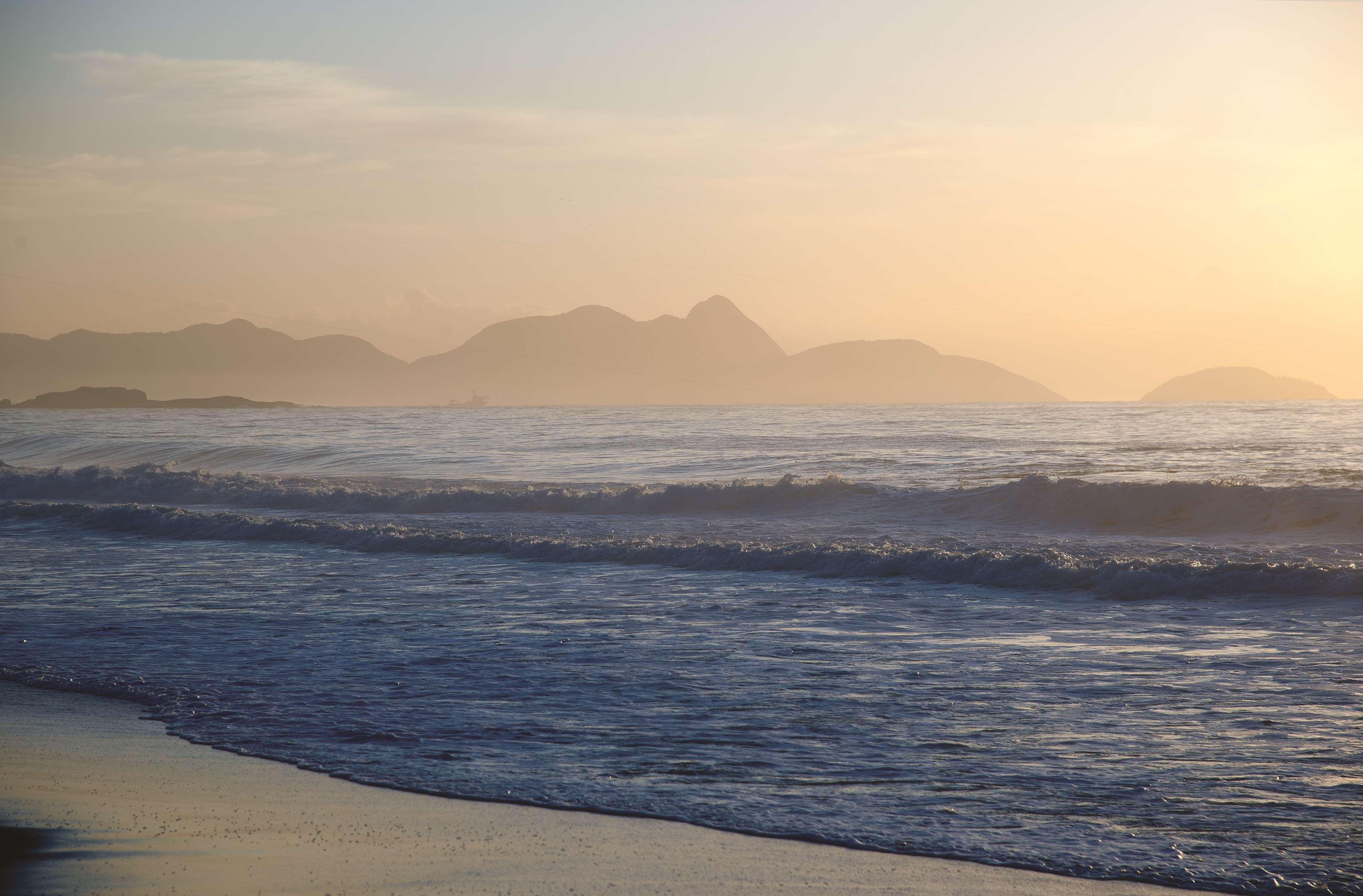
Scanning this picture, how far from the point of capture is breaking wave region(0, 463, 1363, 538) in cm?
1780

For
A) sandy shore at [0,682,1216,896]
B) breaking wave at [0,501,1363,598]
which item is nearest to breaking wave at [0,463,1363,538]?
breaking wave at [0,501,1363,598]

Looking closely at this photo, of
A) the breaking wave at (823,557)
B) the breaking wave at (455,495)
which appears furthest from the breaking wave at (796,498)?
the breaking wave at (823,557)

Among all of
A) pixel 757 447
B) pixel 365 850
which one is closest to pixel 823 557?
pixel 365 850

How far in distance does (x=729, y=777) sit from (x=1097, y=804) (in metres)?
1.87

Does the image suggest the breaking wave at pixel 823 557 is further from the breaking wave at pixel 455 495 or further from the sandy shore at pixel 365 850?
the sandy shore at pixel 365 850

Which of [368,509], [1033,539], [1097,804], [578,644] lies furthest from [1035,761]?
[368,509]

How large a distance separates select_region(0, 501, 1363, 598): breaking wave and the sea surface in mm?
62

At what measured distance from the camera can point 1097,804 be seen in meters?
4.92

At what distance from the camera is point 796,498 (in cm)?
2281

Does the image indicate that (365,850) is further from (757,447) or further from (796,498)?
(757,447)

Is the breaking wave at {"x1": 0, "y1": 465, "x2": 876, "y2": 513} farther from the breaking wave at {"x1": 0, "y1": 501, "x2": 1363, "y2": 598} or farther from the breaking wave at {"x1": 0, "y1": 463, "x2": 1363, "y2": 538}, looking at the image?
the breaking wave at {"x1": 0, "y1": 501, "x2": 1363, "y2": 598}

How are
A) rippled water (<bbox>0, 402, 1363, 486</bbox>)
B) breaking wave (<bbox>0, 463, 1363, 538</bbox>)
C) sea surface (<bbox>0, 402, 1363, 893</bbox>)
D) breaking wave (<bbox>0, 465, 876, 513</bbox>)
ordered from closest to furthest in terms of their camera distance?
1. sea surface (<bbox>0, 402, 1363, 893</bbox>)
2. breaking wave (<bbox>0, 463, 1363, 538</bbox>)
3. breaking wave (<bbox>0, 465, 876, 513</bbox>)
4. rippled water (<bbox>0, 402, 1363, 486</bbox>)

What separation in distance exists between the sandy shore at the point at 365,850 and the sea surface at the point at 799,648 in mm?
208

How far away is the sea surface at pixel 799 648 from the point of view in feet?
16.4
